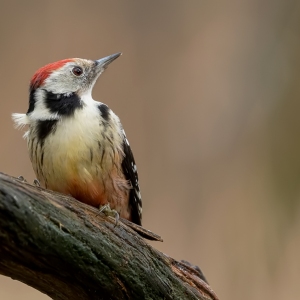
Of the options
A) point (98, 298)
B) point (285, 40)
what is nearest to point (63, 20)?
point (285, 40)

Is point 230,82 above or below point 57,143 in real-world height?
above

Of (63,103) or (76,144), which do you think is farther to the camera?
(63,103)

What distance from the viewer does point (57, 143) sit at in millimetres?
2418

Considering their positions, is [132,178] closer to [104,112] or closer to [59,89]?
[104,112]

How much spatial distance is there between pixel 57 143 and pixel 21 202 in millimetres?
665

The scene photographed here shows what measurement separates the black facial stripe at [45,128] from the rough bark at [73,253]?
0.47 metres

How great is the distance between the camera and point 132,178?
2.78m

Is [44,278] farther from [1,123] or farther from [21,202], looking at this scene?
[1,123]

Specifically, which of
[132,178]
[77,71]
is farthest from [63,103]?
[132,178]

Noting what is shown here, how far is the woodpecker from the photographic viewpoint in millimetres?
2422

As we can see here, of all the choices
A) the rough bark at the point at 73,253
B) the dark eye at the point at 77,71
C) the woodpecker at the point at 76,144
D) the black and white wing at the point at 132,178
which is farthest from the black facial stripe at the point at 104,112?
the rough bark at the point at 73,253

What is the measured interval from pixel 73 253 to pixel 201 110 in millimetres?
3414

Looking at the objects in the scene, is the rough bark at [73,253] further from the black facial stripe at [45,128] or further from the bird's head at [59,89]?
the bird's head at [59,89]

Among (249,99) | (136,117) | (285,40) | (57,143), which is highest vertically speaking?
(285,40)
